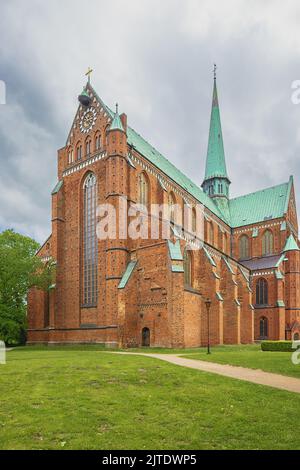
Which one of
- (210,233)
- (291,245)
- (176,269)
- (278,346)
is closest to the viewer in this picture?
(278,346)

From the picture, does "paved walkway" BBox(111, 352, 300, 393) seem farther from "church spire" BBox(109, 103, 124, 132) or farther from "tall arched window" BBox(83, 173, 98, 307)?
"church spire" BBox(109, 103, 124, 132)

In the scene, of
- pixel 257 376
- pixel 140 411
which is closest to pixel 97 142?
pixel 257 376

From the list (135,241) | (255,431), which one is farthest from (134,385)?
(135,241)

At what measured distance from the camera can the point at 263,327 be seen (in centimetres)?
4775

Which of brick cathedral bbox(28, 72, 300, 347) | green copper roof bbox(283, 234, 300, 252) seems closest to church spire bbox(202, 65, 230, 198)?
green copper roof bbox(283, 234, 300, 252)

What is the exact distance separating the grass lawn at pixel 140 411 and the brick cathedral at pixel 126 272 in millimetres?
13507

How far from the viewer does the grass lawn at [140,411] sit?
7461 mm

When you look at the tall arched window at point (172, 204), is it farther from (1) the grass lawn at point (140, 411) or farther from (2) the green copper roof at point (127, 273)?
(1) the grass lawn at point (140, 411)

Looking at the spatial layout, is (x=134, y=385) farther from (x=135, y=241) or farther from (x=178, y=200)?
(x=178, y=200)

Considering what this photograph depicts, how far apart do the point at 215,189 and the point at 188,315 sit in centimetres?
3751

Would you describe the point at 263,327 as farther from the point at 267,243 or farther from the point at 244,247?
the point at 244,247

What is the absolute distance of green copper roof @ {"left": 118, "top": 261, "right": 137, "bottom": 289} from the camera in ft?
96.0

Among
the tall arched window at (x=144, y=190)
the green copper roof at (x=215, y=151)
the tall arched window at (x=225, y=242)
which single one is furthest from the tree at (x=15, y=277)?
the green copper roof at (x=215, y=151)

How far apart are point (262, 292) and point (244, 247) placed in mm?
11037
